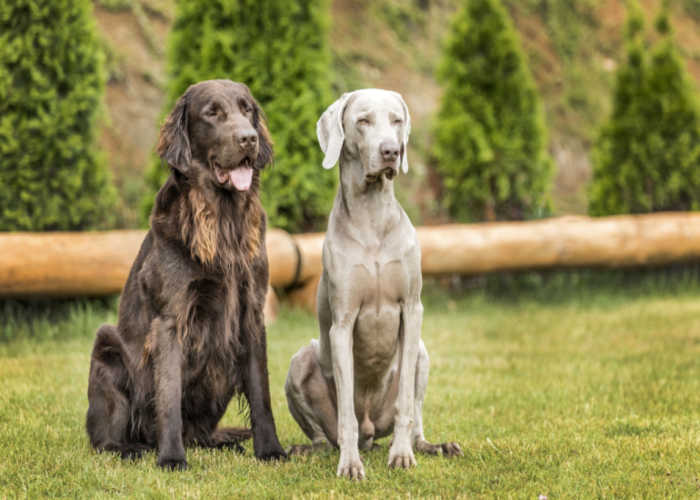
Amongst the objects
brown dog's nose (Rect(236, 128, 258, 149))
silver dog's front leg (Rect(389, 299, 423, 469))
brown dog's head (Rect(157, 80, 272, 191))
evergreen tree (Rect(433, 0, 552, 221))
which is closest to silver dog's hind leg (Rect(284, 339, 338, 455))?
silver dog's front leg (Rect(389, 299, 423, 469))

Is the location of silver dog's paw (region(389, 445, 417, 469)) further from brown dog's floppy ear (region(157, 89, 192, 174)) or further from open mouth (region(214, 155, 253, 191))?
brown dog's floppy ear (region(157, 89, 192, 174))

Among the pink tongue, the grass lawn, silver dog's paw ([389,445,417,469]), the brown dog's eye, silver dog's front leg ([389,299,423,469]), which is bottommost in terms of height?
the grass lawn

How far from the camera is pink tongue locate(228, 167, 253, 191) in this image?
3.74 meters

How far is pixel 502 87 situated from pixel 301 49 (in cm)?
279

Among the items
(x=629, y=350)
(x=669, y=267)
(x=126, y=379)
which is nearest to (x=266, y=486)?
(x=126, y=379)

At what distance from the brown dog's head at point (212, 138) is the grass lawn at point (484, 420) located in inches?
52.8

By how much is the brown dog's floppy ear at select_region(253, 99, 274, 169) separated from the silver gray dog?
334 millimetres

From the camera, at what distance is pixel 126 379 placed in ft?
12.9

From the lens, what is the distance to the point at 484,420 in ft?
15.2

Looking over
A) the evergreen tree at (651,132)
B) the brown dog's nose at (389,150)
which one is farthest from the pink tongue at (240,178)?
the evergreen tree at (651,132)

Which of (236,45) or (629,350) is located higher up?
(236,45)

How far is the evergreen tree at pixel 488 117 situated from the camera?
1008 cm

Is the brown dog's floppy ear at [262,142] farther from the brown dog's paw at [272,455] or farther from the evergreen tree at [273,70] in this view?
the evergreen tree at [273,70]

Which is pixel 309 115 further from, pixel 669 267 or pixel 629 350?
pixel 669 267
